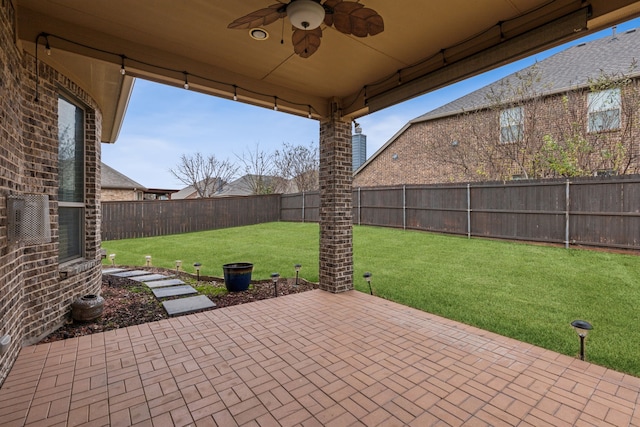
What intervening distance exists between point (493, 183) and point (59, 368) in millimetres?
9393

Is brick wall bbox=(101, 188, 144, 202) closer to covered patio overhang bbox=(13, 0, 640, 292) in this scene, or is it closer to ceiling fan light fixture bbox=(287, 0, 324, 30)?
covered patio overhang bbox=(13, 0, 640, 292)

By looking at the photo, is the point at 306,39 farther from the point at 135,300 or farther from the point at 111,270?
the point at 111,270

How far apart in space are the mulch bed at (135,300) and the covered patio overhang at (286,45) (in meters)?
2.89

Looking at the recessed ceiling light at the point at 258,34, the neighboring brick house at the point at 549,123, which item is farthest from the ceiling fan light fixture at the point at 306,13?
the neighboring brick house at the point at 549,123

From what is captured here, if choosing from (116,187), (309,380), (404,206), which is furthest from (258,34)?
(116,187)

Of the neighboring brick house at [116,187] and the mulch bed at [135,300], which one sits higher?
the neighboring brick house at [116,187]

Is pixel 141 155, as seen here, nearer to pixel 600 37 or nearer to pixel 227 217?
pixel 227 217

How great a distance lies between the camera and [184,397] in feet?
7.52

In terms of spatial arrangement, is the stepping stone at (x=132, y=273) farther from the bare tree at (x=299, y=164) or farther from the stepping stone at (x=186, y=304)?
the bare tree at (x=299, y=164)

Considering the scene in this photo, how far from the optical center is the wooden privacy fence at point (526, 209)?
21.4 ft

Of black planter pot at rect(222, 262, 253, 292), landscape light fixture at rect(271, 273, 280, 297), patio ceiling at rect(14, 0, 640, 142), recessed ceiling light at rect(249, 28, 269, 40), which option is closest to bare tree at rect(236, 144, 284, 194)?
black planter pot at rect(222, 262, 253, 292)

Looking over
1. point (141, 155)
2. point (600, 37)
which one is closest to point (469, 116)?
point (600, 37)

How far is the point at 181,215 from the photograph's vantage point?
1321 cm

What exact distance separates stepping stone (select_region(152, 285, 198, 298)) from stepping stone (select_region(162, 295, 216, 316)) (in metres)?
0.29
